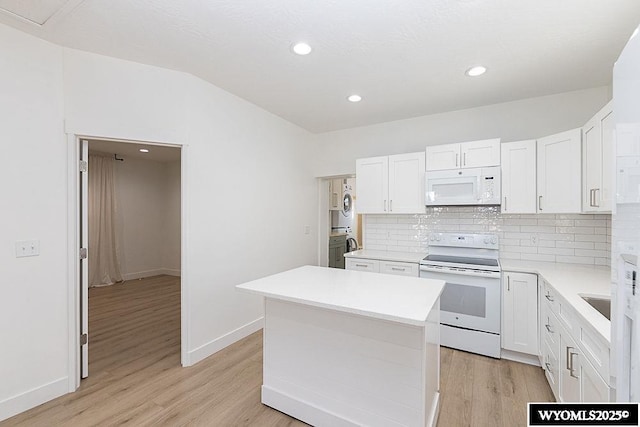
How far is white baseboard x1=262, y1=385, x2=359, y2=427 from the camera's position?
1793 mm

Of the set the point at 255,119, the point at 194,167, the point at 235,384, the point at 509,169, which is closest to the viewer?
the point at 235,384

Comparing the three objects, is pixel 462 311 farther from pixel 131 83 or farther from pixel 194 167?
pixel 131 83

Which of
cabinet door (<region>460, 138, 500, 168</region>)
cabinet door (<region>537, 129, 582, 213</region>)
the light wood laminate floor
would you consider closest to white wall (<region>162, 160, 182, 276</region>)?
the light wood laminate floor

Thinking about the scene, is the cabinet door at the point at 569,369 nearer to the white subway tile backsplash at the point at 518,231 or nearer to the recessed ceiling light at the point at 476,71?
the white subway tile backsplash at the point at 518,231

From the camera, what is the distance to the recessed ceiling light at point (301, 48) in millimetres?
2148

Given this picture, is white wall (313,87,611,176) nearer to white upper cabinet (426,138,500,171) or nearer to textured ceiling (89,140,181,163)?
white upper cabinet (426,138,500,171)

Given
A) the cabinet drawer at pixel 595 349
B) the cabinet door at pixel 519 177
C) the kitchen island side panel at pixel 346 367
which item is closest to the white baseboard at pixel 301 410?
the kitchen island side panel at pixel 346 367

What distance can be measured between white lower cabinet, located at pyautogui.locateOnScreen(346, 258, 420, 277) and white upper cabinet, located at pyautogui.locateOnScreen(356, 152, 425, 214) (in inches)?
25.6

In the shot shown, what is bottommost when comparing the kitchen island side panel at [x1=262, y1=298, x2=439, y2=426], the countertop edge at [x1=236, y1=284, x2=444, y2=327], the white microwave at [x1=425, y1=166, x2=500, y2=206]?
the kitchen island side panel at [x1=262, y1=298, x2=439, y2=426]

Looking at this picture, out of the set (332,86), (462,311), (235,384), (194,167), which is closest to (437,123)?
(332,86)

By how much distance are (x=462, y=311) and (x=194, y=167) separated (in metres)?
3.02

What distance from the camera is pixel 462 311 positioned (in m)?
2.90

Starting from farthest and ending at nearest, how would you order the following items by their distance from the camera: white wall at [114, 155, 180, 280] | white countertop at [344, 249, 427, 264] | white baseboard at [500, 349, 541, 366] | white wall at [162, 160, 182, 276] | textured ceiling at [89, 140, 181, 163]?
white wall at [162, 160, 182, 276] → white wall at [114, 155, 180, 280] → textured ceiling at [89, 140, 181, 163] → white countertop at [344, 249, 427, 264] → white baseboard at [500, 349, 541, 366]

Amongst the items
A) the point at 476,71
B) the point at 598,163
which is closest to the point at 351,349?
the point at 598,163
